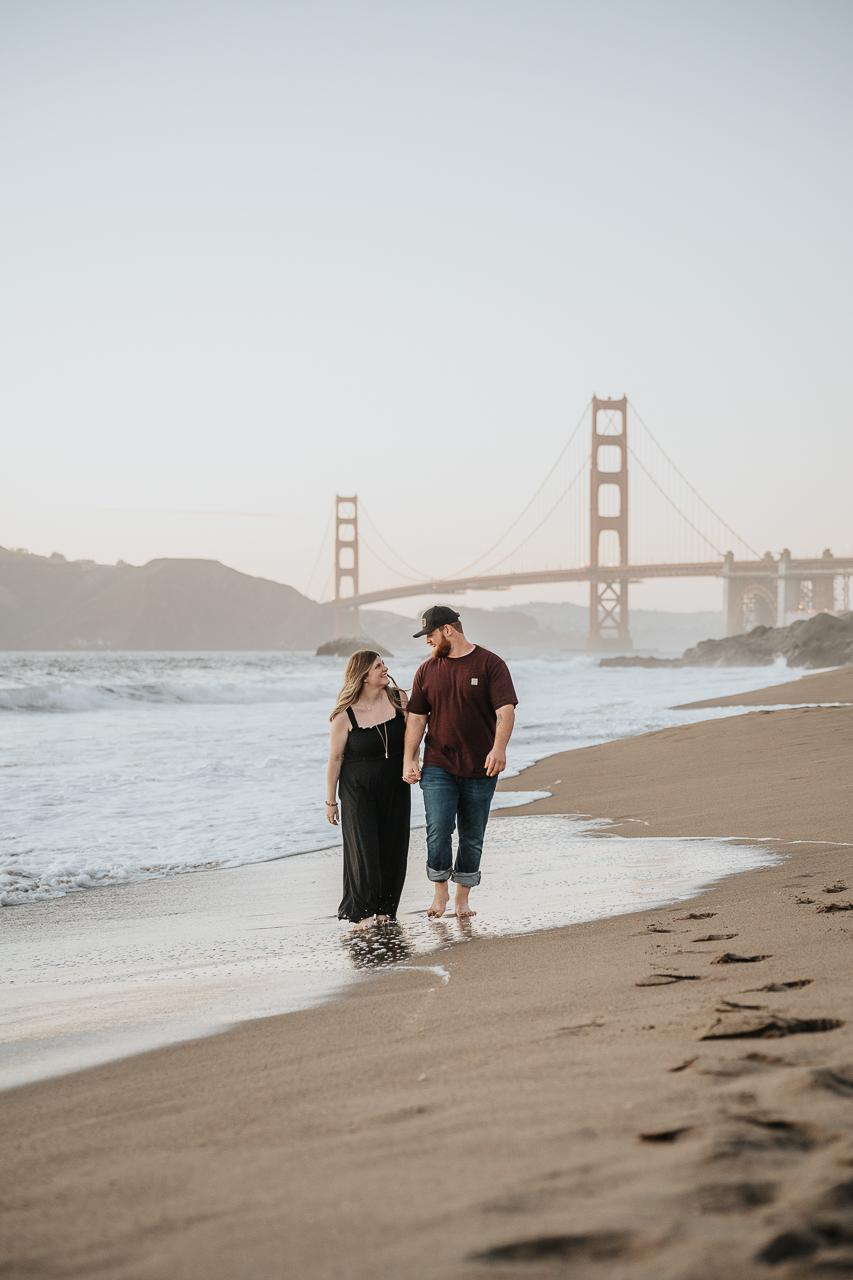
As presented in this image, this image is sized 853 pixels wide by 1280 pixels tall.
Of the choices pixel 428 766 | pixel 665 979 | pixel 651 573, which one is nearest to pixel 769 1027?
pixel 665 979

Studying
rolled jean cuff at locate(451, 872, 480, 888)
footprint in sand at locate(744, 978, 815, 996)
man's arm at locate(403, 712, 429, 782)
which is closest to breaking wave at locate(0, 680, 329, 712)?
man's arm at locate(403, 712, 429, 782)

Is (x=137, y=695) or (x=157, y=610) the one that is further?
(x=157, y=610)

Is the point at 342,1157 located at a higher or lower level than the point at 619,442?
lower

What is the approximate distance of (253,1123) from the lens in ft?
4.89

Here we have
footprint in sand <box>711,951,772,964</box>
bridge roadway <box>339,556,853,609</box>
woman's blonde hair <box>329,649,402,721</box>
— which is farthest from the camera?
bridge roadway <box>339,556,853,609</box>

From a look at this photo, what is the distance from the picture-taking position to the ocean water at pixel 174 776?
4.91 meters

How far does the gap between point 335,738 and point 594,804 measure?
3.02 m

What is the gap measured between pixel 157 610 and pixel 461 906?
98.2 metres

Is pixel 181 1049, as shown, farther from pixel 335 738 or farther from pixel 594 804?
pixel 594 804

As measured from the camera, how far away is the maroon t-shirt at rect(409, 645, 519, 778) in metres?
3.32

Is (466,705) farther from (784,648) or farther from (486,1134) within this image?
(784,648)

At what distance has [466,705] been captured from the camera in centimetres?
333

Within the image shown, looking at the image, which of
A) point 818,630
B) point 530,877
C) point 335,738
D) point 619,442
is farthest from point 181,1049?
point 619,442

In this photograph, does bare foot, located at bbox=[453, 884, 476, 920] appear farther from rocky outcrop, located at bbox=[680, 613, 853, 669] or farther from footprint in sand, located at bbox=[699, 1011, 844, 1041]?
rocky outcrop, located at bbox=[680, 613, 853, 669]
